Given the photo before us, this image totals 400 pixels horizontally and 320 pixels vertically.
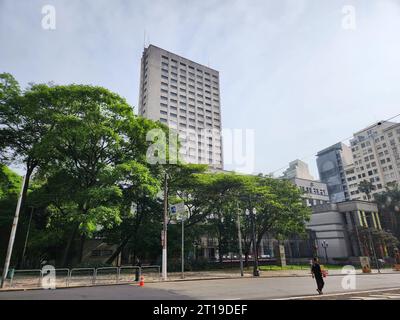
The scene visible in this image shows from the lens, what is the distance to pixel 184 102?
86812mm

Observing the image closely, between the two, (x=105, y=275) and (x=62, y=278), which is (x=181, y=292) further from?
(x=62, y=278)

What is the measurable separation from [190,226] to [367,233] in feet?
110

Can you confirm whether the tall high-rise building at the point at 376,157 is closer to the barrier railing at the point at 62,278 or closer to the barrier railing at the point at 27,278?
the barrier railing at the point at 62,278

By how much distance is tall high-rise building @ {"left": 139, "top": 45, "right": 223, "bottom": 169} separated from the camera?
81.1 meters

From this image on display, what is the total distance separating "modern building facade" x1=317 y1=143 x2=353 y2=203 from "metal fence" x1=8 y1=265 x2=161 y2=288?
11508 cm

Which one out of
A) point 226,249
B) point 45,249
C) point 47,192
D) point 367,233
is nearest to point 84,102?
point 47,192

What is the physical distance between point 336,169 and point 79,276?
12237 cm

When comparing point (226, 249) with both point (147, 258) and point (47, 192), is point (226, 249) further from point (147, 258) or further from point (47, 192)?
point (47, 192)

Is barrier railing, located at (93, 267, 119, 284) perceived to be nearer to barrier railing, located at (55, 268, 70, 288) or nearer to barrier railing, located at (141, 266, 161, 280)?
barrier railing, located at (55, 268, 70, 288)

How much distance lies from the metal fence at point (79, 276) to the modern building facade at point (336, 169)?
115083 mm

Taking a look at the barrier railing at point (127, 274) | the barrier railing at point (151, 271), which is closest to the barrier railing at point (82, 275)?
the barrier railing at point (127, 274)

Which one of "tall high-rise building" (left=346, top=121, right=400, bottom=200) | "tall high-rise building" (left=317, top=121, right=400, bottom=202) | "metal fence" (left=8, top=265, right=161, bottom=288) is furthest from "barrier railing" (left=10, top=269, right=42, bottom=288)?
"tall high-rise building" (left=346, top=121, right=400, bottom=200)

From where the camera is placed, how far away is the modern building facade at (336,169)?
4609 inches

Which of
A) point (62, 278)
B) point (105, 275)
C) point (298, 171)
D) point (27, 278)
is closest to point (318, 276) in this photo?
point (105, 275)
